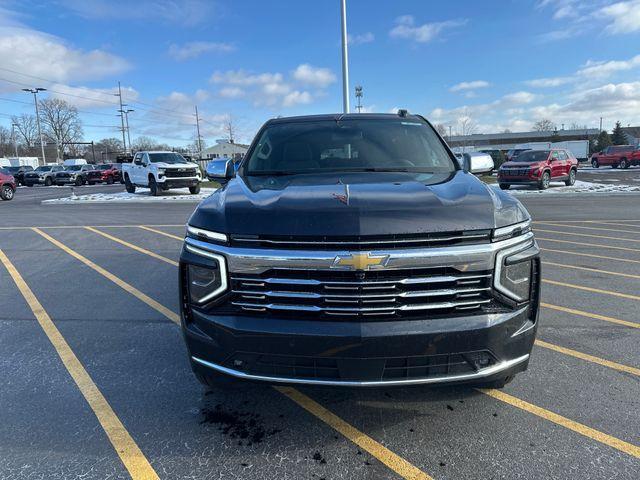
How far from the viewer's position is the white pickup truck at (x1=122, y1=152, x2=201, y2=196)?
20.8 metres

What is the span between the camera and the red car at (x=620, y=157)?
3819 centimetres

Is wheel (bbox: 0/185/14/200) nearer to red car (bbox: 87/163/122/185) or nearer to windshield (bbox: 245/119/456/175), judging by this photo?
red car (bbox: 87/163/122/185)

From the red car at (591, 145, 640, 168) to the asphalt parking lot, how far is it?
40940mm

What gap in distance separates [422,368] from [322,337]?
0.54m

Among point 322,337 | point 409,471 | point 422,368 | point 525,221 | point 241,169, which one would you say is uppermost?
point 241,169

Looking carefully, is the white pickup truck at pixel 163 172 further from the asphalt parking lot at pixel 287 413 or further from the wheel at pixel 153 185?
the asphalt parking lot at pixel 287 413

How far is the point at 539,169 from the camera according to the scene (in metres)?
20.1

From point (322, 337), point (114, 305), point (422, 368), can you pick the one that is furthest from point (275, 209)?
point (114, 305)

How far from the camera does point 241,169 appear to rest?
3869 millimetres

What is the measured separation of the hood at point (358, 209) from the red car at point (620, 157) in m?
43.9

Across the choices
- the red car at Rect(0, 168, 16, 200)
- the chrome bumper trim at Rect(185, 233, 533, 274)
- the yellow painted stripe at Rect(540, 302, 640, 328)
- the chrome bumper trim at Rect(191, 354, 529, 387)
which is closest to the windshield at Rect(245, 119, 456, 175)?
the chrome bumper trim at Rect(185, 233, 533, 274)

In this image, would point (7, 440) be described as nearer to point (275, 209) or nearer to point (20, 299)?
point (275, 209)

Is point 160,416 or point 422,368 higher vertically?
point 422,368

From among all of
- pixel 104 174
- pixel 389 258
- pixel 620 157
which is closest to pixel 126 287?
pixel 389 258
